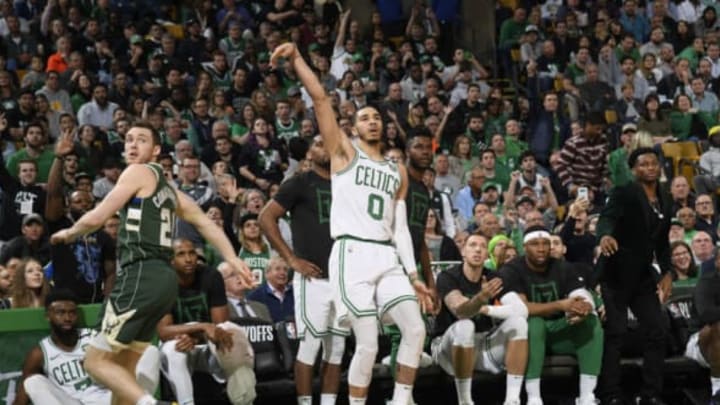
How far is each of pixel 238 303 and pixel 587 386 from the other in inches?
112

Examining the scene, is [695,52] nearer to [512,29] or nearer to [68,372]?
[512,29]

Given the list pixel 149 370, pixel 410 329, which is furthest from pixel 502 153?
pixel 149 370

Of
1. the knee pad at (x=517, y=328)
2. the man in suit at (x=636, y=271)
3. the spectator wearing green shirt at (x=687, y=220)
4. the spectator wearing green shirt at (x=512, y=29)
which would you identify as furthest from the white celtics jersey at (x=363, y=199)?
the spectator wearing green shirt at (x=512, y=29)

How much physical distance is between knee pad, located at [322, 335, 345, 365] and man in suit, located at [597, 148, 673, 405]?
7.39 ft

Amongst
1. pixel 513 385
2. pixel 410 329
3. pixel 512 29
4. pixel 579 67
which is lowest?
pixel 513 385

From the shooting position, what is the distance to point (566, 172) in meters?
17.3

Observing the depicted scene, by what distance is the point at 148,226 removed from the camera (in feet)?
27.6

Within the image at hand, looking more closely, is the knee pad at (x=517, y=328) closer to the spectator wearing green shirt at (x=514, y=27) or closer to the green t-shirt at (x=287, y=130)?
the green t-shirt at (x=287, y=130)

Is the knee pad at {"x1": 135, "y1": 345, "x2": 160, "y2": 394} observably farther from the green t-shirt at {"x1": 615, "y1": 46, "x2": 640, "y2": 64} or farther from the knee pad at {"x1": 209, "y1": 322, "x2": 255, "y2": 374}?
the green t-shirt at {"x1": 615, "y1": 46, "x2": 640, "y2": 64}

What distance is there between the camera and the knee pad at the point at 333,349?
10.2m

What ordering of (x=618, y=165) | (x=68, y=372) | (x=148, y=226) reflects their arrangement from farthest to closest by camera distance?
(x=618, y=165)
(x=68, y=372)
(x=148, y=226)

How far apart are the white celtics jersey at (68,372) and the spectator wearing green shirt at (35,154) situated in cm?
486

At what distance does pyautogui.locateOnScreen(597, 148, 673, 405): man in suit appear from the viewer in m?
11.1

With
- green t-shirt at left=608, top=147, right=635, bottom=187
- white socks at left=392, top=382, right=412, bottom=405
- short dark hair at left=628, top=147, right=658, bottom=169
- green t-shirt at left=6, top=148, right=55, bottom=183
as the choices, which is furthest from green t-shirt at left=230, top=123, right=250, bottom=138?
white socks at left=392, top=382, right=412, bottom=405
